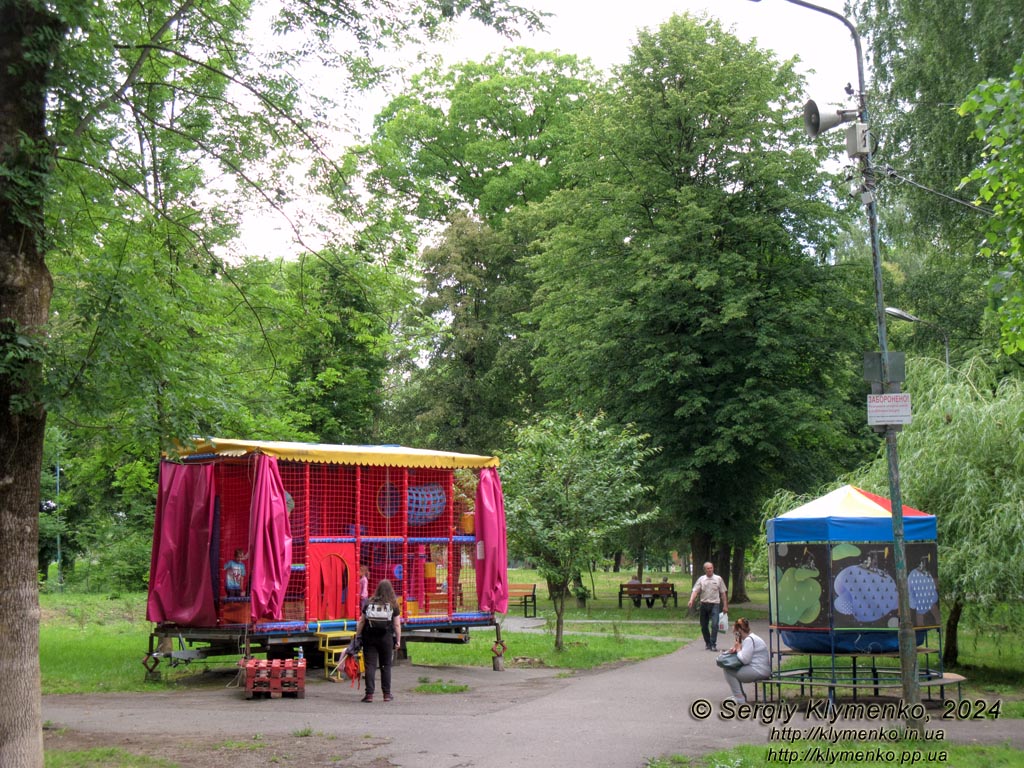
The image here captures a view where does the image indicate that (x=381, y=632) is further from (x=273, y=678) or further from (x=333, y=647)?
(x=333, y=647)

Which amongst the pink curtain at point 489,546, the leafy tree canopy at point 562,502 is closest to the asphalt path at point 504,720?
the pink curtain at point 489,546

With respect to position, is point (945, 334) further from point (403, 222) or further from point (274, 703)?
point (274, 703)

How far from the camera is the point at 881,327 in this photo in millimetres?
11852

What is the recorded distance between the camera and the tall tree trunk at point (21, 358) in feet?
27.6

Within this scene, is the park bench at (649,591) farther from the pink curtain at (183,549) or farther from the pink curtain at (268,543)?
the pink curtain at (268,543)

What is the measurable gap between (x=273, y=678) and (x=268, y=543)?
6.39 feet

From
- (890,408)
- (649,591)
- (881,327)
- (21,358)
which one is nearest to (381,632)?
(21,358)

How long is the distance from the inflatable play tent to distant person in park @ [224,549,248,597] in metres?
7.98

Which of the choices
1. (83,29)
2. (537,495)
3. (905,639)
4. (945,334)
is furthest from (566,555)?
(83,29)

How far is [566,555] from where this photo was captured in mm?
20281

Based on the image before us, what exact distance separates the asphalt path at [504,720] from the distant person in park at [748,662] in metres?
0.37

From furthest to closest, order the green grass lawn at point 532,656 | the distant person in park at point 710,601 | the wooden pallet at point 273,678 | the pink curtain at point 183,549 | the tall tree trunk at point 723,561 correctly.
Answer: the tall tree trunk at point 723,561 < the distant person in park at point 710,601 < the pink curtain at point 183,549 < the wooden pallet at point 273,678 < the green grass lawn at point 532,656

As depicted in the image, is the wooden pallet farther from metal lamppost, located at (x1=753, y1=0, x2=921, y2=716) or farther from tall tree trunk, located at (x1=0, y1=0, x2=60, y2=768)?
metal lamppost, located at (x1=753, y1=0, x2=921, y2=716)

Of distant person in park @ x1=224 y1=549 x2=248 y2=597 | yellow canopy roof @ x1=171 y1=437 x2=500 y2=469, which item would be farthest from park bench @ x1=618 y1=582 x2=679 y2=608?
distant person in park @ x1=224 y1=549 x2=248 y2=597
